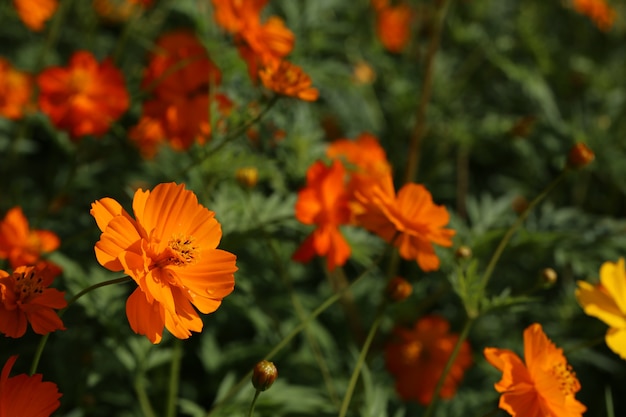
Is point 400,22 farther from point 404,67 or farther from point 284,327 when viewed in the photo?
point 284,327

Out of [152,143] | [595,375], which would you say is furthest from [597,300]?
[152,143]

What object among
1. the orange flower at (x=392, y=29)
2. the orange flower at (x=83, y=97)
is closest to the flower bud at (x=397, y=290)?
the orange flower at (x=83, y=97)

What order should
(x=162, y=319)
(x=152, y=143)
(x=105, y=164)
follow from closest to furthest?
(x=162, y=319) → (x=152, y=143) → (x=105, y=164)

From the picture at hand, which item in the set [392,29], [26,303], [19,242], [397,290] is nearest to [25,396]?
[26,303]

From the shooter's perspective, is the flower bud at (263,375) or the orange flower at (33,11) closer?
the flower bud at (263,375)

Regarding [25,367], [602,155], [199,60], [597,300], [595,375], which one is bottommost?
[595,375]

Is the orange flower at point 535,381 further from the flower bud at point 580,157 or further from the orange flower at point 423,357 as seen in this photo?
the orange flower at point 423,357
